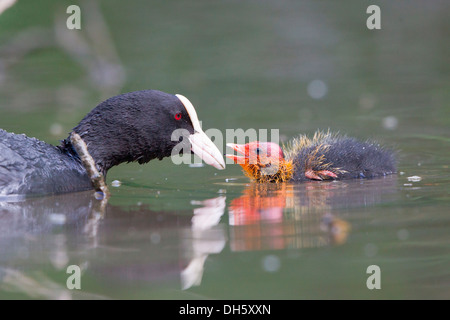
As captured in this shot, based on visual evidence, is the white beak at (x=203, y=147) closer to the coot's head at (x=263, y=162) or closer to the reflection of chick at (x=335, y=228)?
the coot's head at (x=263, y=162)

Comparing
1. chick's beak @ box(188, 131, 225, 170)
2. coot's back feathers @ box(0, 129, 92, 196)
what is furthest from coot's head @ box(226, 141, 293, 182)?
coot's back feathers @ box(0, 129, 92, 196)

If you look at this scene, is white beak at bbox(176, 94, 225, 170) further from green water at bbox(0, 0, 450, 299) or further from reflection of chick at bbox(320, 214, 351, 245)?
reflection of chick at bbox(320, 214, 351, 245)

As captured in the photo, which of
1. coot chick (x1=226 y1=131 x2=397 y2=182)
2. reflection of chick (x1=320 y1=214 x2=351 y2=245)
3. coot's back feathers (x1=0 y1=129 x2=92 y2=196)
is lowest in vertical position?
reflection of chick (x1=320 y1=214 x2=351 y2=245)

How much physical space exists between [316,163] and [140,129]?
63.7 inches

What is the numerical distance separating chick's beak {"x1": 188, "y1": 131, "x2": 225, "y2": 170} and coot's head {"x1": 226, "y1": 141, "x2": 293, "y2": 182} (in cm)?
30

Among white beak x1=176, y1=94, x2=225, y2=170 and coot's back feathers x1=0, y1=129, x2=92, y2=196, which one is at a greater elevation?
white beak x1=176, y1=94, x2=225, y2=170

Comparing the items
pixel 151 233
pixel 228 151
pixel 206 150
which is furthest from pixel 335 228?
pixel 228 151

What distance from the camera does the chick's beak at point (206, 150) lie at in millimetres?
6180

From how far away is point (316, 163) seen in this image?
6.52 m

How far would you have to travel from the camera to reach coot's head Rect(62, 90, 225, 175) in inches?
244

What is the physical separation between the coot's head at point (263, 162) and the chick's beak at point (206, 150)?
0.97ft

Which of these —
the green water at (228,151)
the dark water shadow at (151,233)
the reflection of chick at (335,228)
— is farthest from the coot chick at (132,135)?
the reflection of chick at (335,228)

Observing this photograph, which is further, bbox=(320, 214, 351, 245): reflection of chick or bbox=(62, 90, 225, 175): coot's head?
bbox=(62, 90, 225, 175): coot's head

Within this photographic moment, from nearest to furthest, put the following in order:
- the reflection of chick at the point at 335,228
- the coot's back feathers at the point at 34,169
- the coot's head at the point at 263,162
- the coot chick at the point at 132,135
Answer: the reflection of chick at the point at 335,228, the coot's back feathers at the point at 34,169, the coot chick at the point at 132,135, the coot's head at the point at 263,162
